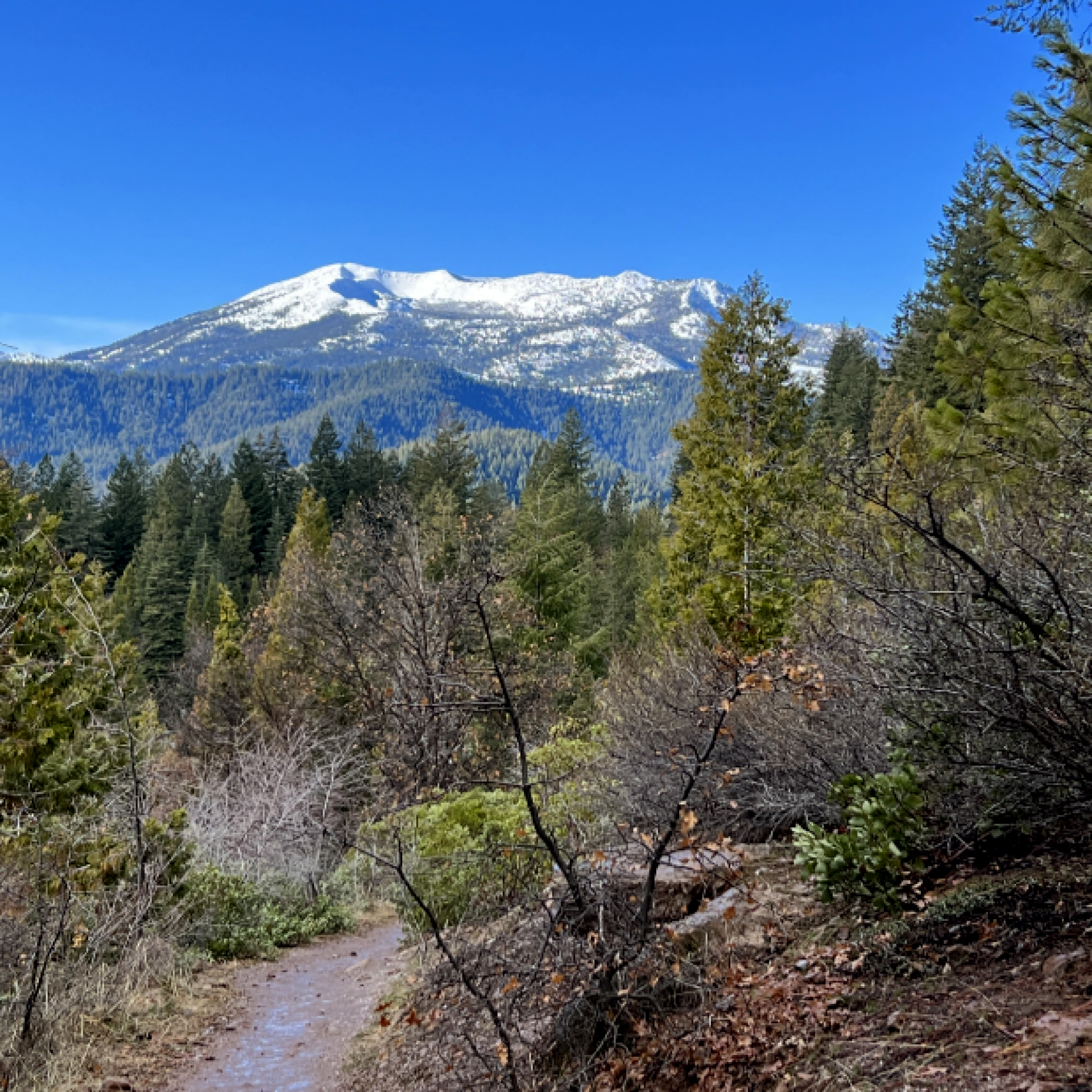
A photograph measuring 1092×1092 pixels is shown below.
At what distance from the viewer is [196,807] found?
1296cm

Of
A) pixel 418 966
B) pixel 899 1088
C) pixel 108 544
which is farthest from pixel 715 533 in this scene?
pixel 108 544

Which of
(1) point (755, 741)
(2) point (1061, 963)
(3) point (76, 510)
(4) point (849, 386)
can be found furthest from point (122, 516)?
(2) point (1061, 963)

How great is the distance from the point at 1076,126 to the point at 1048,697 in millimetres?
5481

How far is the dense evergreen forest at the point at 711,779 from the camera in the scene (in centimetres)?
385

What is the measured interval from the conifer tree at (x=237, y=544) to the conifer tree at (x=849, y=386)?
127 feet

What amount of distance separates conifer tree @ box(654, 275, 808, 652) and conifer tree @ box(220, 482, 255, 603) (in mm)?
45659

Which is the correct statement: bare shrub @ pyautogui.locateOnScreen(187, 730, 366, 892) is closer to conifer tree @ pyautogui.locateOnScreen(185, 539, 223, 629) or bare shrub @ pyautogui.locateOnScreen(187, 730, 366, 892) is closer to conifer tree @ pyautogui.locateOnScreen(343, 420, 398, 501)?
conifer tree @ pyautogui.locateOnScreen(185, 539, 223, 629)

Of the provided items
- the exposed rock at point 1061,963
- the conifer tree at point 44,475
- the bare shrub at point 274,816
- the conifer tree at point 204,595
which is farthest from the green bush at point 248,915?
the conifer tree at point 44,475

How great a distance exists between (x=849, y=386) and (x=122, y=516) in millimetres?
56175

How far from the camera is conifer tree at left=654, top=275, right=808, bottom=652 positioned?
17016mm

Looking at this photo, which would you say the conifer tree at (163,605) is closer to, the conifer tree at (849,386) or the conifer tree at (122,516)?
the conifer tree at (122,516)

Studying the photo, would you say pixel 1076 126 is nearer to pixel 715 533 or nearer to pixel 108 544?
pixel 715 533

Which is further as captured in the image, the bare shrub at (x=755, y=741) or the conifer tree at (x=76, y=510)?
the conifer tree at (x=76, y=510)

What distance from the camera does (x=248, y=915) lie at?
10.0 meters
